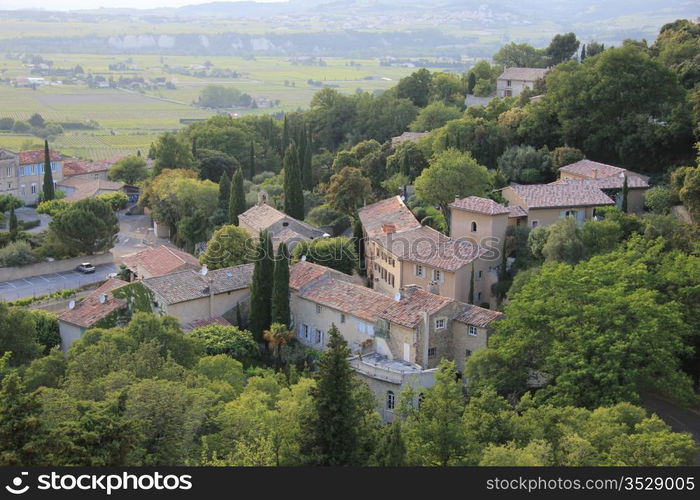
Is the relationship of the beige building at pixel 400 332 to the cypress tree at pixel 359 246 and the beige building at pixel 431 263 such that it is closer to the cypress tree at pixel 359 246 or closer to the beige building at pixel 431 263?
the beige building at pixel 431 263

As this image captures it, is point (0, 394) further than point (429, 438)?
No

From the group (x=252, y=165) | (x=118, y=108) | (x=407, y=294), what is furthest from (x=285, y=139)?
(x=118, y=108)

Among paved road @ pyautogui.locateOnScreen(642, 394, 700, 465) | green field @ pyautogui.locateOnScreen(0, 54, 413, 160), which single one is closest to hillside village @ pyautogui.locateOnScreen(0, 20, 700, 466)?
paved road @ pyautogui.locateOnScreen(642, 394, 700, 465)

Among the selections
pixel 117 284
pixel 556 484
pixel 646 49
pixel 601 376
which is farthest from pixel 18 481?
pixel 646 49

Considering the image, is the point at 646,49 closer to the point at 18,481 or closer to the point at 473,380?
the point at 473,380

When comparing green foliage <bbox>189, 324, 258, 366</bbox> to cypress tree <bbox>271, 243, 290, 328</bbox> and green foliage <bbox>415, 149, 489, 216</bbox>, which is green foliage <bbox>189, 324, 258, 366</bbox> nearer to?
cypress tree <bbox>271, 243, 290, 328</bbox>

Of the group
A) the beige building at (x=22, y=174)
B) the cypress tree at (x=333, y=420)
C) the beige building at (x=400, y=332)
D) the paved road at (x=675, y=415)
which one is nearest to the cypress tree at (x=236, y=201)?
the beige building at (x=400, y=332)

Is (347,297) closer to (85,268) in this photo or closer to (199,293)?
(199,293)
